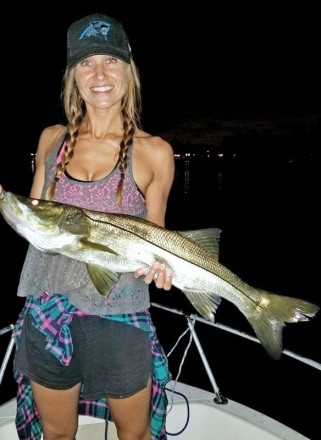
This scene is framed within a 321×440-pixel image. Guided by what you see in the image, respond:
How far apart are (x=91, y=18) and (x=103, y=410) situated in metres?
2.46

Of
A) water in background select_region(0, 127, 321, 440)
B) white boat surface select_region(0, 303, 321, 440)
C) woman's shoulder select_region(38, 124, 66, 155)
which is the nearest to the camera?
woman's shoulder select_region(38, 124, 66, 155)

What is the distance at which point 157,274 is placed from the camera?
2.57 metres

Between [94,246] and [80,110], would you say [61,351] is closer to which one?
[94,246]

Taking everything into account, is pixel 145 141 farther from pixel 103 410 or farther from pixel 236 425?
pixel 236 425

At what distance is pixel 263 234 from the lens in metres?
30.5

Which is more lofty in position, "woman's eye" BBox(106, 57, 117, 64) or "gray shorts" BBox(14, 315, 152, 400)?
"woman's eye" BBox(106, 57, 117, 64)

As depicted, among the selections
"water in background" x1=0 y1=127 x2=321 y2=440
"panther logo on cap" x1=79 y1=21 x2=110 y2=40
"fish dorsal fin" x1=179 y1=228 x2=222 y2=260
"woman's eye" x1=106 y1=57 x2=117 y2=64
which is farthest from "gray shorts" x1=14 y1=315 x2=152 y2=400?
"water in background" x1=0 y1=127 x2=321 y2=440

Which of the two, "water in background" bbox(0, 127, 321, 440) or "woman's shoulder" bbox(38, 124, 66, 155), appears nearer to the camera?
"woman's shoulder" bbox(38, 124, 66, 155)

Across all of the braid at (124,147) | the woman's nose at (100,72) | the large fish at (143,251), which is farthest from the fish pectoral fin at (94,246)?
the woman's nose at (100,72)

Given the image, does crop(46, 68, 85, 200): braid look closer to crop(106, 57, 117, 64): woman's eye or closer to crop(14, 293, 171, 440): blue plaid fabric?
crop(106, 57, 117, 64): woman's eye

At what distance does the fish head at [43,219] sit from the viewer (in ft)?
7.95

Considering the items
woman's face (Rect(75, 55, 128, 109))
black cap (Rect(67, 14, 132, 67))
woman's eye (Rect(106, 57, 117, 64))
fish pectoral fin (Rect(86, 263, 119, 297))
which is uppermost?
black cap (Rect(67, 14, 132, 67))

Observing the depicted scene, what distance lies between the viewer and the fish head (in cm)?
242

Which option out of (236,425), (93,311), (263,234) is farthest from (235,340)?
(263,234)
